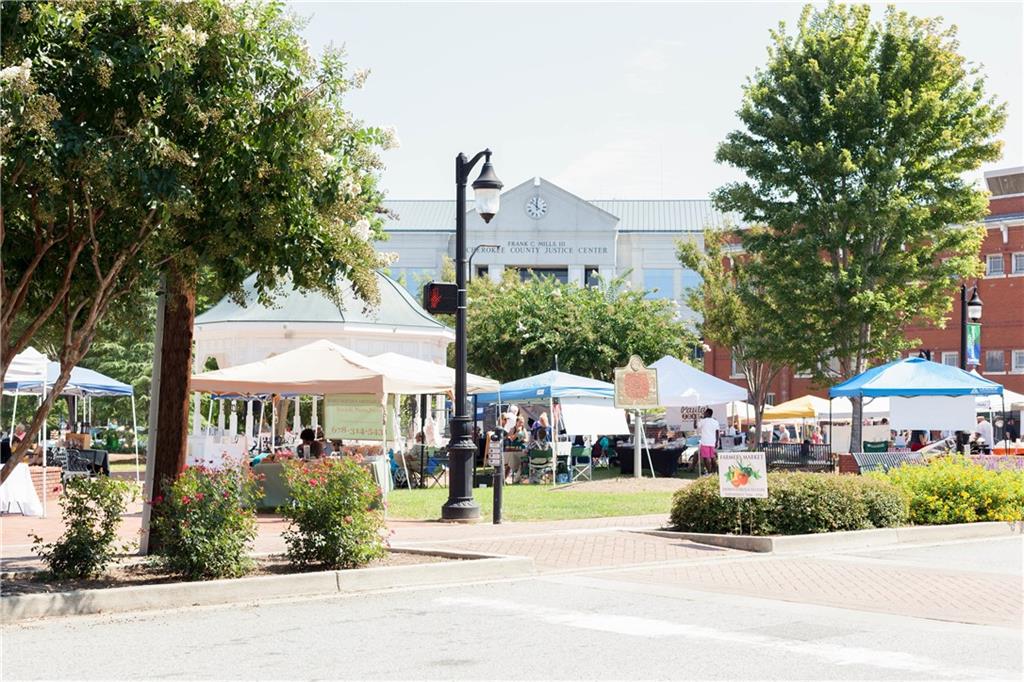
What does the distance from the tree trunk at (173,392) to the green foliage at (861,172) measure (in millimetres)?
22603

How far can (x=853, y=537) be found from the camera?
15.6 m

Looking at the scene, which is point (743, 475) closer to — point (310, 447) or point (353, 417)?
point (353, 417)

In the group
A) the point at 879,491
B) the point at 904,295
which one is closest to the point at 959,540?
the point at 879,491

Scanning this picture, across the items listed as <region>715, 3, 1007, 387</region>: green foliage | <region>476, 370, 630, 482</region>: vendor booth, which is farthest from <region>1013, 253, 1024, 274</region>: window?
<region>476, 370, 630, 482</region>: vendor booth

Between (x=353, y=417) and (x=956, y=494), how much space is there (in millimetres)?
10067

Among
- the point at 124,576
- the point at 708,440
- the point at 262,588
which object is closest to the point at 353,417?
the point at 124,576

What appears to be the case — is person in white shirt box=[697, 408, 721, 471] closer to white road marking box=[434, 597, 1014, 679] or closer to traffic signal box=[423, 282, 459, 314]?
traffic signal box=[423, 282, 459, 314]

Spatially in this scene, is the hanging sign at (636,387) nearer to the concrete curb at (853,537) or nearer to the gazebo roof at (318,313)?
the gazebo roof at (318,313)

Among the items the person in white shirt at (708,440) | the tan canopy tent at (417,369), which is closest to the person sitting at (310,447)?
the tan canopy tent at (417,369)

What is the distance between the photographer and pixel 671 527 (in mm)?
16547

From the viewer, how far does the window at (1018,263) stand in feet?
192

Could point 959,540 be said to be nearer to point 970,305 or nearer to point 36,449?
point 970,305

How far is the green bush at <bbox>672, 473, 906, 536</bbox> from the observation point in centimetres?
1563

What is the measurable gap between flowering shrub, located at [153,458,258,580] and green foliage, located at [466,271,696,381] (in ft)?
110
